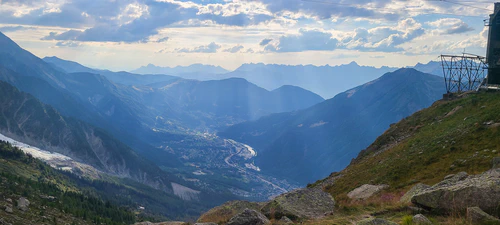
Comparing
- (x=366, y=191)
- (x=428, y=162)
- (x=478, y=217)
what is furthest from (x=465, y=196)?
(x=428, y=162)

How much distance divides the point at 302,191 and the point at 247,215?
249 inches

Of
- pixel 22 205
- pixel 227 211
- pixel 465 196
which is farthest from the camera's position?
pixel 22 205

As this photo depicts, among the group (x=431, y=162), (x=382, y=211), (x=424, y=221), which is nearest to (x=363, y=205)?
(x=382, y=211)

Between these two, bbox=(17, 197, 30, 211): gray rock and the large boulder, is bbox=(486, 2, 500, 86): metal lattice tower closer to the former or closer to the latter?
the large boulder

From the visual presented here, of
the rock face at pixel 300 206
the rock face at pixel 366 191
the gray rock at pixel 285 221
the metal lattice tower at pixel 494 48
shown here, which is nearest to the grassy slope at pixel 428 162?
the rock face at pixel 366 191

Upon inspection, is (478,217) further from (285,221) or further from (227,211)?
(227,211)

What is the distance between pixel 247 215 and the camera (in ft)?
61.3

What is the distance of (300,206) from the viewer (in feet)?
70.2

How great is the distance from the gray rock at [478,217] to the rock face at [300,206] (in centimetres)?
774

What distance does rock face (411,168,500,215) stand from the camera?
1520cm

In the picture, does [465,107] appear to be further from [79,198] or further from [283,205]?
[79,198]

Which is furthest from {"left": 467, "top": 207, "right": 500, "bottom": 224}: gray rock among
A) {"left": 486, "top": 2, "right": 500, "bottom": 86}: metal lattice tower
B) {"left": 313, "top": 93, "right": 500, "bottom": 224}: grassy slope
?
{"left": 486, "top": 2, "right": 500, "bottom": 86}: metal lattice tower

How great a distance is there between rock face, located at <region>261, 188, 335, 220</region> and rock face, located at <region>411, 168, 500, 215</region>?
5457 millimetres

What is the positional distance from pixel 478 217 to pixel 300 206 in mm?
9550
